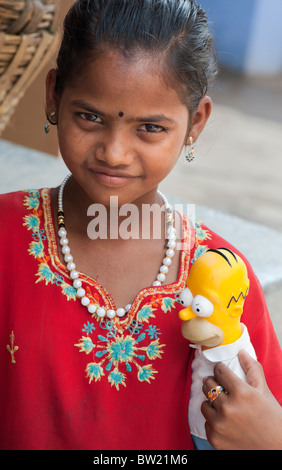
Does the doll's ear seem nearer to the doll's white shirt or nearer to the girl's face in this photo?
the doll's white shirt

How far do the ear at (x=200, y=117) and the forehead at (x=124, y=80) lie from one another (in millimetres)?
173

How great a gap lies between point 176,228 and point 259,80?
10.6 meters

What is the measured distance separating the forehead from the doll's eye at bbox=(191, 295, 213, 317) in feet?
1.19

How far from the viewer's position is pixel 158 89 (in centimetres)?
123

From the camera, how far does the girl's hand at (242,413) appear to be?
123cm

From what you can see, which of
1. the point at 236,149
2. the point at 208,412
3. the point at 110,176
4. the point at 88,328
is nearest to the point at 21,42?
the point at 110,176

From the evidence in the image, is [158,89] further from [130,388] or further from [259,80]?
[259,80]

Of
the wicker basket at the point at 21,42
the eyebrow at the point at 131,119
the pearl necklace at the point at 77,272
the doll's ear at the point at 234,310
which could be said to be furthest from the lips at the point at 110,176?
the wicker basket at the point at 21,42

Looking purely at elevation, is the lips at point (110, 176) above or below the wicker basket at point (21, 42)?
below

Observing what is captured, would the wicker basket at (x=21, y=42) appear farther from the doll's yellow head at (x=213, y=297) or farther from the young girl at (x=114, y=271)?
the doll's yellow head at (x=213, y=297)

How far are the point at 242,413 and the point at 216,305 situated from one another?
229mm

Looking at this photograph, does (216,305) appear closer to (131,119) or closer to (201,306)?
(201,306)

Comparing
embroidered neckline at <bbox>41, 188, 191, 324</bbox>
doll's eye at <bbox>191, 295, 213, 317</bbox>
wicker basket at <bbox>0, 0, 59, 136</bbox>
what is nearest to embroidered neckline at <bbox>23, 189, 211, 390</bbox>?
embroidered neckline at <bbox>41, 188, 191, 324</bbox>

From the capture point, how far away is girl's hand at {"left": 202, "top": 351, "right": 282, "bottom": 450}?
123 cm
